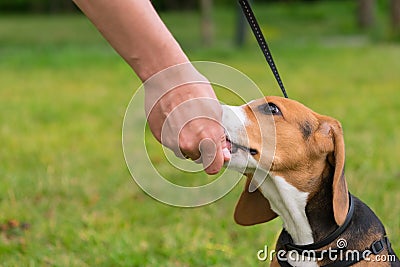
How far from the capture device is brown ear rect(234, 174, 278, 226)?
9.93ft

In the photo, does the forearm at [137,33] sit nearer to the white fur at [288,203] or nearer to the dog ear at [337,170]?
the white fur at [288,203]

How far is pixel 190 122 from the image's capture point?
2156 mm

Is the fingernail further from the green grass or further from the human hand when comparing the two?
the green grass

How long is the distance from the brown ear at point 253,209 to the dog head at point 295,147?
0.15 metres

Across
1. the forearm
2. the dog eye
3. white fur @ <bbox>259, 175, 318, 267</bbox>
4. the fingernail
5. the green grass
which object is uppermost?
the forearm

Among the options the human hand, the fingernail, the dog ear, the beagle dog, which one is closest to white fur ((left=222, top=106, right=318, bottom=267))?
the beagle dog

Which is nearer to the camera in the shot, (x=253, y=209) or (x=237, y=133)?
(x=237, y=133)

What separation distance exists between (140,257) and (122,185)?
1473mm

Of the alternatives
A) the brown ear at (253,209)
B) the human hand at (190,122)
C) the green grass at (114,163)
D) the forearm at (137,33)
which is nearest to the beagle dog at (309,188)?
the brown ear at (253,209)

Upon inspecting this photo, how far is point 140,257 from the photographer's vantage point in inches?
153

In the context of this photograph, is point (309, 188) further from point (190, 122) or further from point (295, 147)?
point (190, 122)

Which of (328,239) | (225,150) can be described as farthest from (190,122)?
(328,239)

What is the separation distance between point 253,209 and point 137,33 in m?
1.21

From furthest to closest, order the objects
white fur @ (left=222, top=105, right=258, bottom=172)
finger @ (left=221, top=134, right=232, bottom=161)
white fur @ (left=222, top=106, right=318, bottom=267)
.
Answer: white fur @ (left=222, top=106, right=318, bottom=267) < white fur @ (left=222, top=105, right=258, bottom=172) < finger @ (left=221, top=134, right=232, bottom=161)
